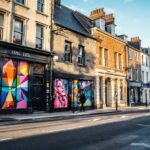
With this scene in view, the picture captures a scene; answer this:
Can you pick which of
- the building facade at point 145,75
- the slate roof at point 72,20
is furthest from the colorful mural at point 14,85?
the building facade at point 145,75

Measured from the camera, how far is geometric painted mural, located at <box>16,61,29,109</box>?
18.9 meters

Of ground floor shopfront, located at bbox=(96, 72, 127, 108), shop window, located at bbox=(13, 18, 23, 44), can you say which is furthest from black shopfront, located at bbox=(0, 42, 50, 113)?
ground floor shopfront, located at bbox=(96, 72, 127, 108)

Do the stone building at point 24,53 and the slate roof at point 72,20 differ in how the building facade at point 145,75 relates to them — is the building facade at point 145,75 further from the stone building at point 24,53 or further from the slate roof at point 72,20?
the stone building at point 24,53

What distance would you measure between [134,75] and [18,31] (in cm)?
2557

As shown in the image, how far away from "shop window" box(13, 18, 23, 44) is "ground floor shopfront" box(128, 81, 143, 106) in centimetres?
2235

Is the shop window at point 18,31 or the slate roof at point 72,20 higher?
the slate roof at point 72,20

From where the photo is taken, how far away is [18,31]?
63.7 ft

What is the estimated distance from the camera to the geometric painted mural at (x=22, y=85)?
745 inches

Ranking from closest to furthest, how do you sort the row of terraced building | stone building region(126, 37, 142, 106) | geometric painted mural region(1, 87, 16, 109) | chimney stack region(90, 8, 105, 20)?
geometric painted mural region(1, 87, 16, 109)
the row of terraced building
chimney stack region(90, 8, 105, 20)
stone building region(126, 37, 142, 106)

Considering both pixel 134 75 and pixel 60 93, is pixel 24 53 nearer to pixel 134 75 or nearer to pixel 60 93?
pixel 60 93

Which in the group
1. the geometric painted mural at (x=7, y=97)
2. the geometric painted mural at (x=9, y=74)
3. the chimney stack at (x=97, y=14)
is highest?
the chimney stack at (x=97, y=14)

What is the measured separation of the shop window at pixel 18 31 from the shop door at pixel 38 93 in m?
3.24

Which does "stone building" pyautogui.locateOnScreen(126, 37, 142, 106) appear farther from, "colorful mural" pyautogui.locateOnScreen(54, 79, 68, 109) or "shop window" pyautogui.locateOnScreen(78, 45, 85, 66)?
"colorful mural" pyautogui.locateOnScreen(54, 79, 68, 109)

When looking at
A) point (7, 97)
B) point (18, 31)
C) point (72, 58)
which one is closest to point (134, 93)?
point (72, 58)
